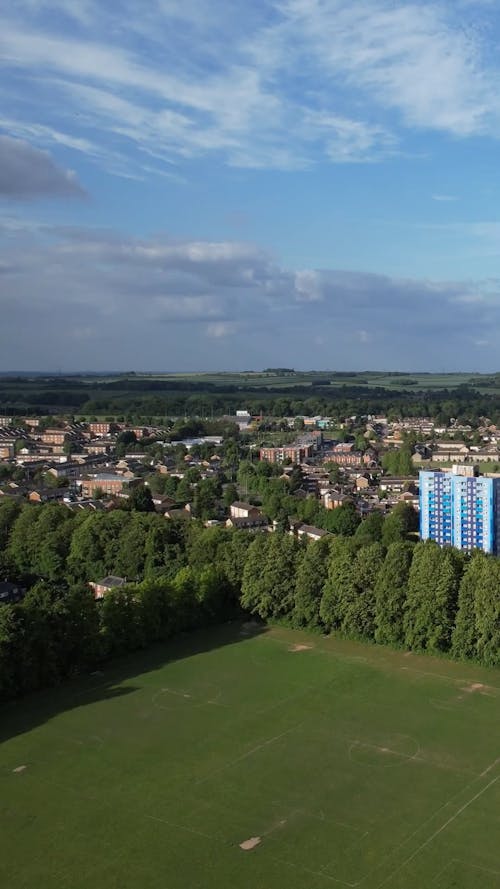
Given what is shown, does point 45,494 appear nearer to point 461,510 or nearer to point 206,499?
point 206,499

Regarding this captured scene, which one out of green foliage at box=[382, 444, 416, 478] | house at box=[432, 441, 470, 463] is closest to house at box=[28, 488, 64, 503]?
green foliage at box=[382, 444, 416, 478]

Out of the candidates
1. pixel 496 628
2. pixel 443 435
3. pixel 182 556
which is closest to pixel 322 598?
pixel 496 628

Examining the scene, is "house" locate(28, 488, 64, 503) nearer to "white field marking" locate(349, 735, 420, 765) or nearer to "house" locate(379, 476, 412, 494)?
"house" locate(379, 476, 412, 494)

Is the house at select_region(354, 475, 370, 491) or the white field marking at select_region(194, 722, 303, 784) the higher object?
the house at select_region(354, 475, 370, 491)

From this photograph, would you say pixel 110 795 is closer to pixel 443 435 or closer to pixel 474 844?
pixel 474 844

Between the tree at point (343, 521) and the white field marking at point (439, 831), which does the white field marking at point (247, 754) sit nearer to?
the white field marking at point (439, 831)
